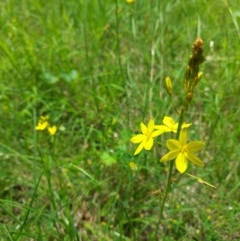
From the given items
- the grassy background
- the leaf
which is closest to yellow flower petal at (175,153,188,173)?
the grassy background

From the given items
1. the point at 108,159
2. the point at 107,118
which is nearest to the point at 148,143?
the point at 108,159

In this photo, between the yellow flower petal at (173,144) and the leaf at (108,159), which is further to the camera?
the leaf at (108,159)

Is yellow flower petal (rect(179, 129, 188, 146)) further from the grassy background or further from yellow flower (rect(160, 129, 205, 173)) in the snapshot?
the grassy background

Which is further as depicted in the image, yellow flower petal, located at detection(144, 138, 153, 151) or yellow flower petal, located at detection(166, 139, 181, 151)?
yellow flower petal, located at detection(144, 138, 153, 151)

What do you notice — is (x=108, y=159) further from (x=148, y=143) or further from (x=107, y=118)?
(x=148, y=143)

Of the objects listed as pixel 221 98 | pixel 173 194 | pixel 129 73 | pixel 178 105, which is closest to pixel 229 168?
pixel 173 194

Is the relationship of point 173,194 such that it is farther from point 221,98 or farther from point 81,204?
point 221,98

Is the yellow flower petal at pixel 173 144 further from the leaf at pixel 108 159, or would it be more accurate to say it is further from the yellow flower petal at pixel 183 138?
the leaf at pixel 108 159

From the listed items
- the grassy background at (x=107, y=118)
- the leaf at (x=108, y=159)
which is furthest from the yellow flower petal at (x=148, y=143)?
the leaf at (x=108, y=159)
